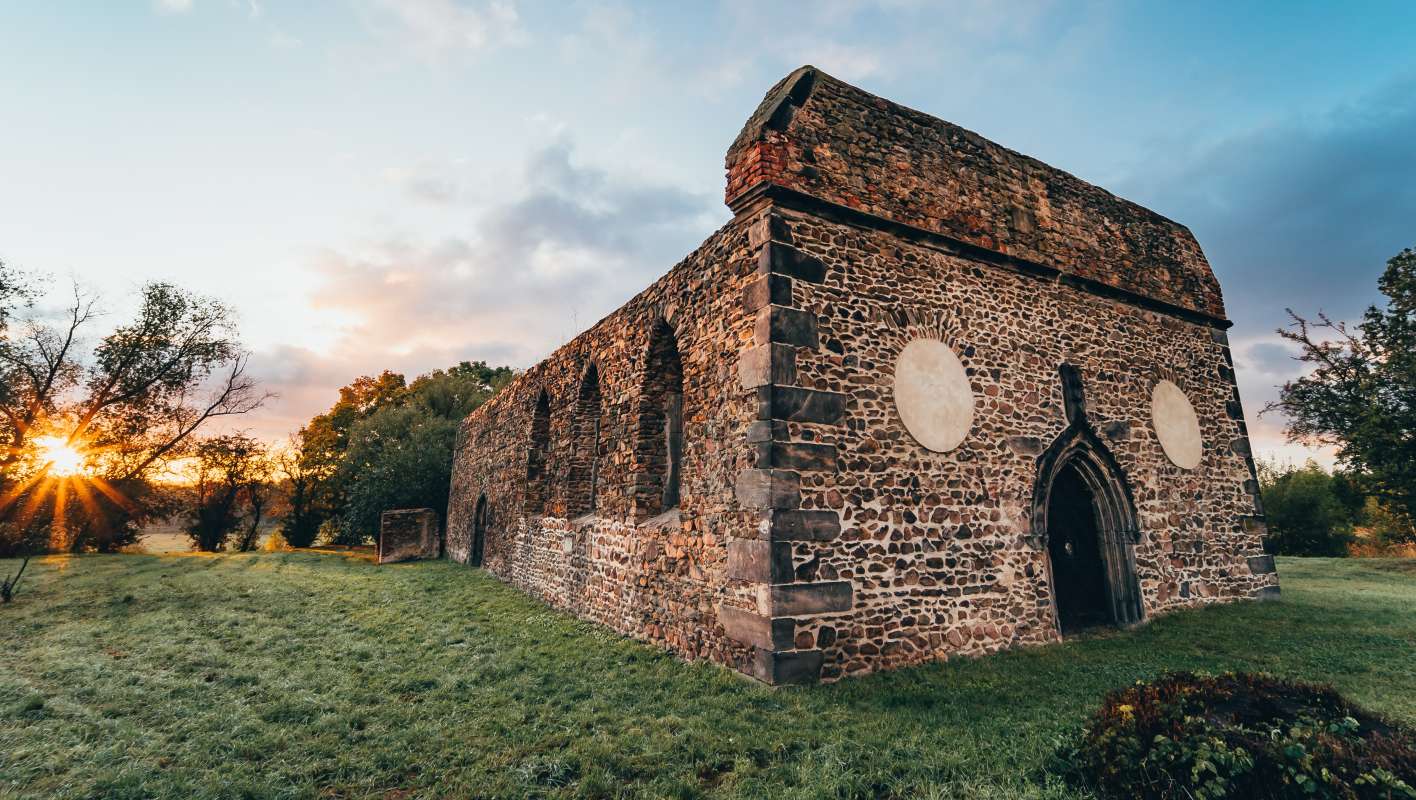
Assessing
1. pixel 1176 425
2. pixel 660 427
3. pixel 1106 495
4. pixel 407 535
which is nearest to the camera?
pixel 1106 495

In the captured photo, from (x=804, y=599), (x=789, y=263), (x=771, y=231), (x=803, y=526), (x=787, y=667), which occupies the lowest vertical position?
(x=787, y=667)

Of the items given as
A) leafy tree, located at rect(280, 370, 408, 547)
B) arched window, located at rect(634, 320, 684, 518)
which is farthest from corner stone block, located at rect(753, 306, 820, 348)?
leafy tree, located at rect(280, 370, 408, 547)

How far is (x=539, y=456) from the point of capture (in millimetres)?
13992

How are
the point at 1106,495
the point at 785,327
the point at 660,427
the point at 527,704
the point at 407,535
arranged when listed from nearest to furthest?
the point at 527,704 → the point at 785,327 → the point at 1106,495 → the point at 660,427 → the point at 407,535

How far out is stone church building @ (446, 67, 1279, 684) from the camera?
6.36 metres

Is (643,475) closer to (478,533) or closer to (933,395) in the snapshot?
(933,395)

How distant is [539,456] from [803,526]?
9.44 metres

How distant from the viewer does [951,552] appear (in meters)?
7.03

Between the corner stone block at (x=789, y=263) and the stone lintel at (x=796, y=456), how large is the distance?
79.3 inches

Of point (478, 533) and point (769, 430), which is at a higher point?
point (769, 430)

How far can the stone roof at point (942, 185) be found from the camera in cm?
712

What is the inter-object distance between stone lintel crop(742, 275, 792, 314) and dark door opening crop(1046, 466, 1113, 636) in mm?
5339

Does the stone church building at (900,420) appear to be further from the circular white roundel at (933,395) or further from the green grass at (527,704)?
the green grass at (527,704)

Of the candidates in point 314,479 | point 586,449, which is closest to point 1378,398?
point 586,449
